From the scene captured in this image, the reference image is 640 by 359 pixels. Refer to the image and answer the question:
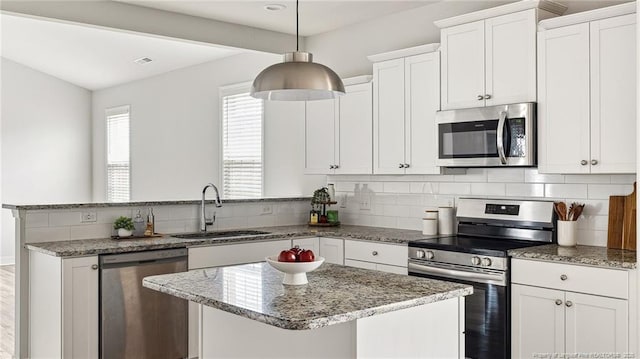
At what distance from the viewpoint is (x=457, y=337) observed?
2578 millimetres

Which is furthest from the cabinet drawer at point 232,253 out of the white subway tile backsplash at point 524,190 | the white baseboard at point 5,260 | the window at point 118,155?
the white baseboard at point 5,260

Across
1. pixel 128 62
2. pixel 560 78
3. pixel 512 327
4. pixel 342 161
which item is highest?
pixel 128 62

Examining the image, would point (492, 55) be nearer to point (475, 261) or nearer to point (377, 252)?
point (475, 261)

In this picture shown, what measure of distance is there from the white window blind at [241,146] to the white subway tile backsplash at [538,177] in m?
3.13

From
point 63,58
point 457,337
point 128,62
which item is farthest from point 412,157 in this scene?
point 63,58

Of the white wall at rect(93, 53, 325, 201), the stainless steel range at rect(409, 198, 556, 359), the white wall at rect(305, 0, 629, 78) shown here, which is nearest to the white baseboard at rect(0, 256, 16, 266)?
the white wall at rect(93, 53, 325, 201)

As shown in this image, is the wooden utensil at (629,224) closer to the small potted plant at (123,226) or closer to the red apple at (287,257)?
the red apple at (287,257)

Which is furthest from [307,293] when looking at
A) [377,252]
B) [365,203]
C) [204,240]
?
[365,203]

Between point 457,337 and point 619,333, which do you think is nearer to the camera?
point 457,337

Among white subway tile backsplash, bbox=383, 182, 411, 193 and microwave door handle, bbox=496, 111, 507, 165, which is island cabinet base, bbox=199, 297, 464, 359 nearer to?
microwave door handle, bbox=496, 111, 507, 165

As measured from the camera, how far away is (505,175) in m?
4.36

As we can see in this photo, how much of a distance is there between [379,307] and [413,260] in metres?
2.02

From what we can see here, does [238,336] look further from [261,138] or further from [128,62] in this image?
[128,62]

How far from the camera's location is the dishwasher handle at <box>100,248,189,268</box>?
3.85 m
